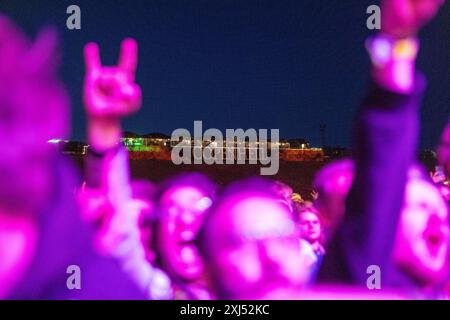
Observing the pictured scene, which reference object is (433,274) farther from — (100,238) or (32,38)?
(32,38)

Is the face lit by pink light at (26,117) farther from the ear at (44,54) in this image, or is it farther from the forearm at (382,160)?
the forearm at (382,160)

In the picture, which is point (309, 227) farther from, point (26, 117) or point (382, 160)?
point (26, 117)

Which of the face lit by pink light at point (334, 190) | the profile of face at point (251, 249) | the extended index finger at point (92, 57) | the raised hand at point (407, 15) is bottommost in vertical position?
the profile of face at point (251, 249)

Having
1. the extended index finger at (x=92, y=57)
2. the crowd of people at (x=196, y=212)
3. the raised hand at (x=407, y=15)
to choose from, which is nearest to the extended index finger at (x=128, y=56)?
the crowd of people at (x=196, y=212)

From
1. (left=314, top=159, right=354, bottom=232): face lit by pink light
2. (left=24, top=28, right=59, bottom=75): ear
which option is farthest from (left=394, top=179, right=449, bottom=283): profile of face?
(left=24, top=28, right=59, bottom=75): ear

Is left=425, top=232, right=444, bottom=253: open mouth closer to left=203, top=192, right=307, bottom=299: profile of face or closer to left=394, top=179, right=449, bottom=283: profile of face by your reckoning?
left=394, top=179, right=449, bottom=283: profile of face

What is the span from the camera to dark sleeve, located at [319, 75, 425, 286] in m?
2.93

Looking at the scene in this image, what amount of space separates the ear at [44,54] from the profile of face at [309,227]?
151cm

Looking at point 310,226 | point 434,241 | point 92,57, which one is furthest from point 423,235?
point 92,57

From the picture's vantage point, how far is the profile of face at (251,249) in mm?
2986

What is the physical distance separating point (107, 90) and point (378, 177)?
1.42 meters

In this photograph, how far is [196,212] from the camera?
3080mm
